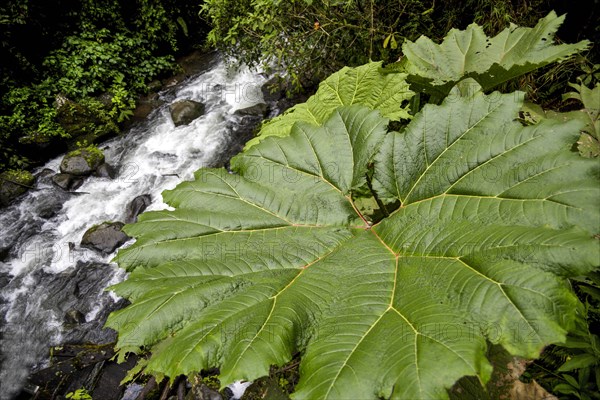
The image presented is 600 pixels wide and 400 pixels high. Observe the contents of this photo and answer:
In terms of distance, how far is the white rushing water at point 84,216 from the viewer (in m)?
5.28

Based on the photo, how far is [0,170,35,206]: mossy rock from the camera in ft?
23.4

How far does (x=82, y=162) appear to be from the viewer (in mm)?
7469

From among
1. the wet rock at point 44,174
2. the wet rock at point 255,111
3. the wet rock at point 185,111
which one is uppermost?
the wet rock at point 44,174

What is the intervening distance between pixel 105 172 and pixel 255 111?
2.99 m

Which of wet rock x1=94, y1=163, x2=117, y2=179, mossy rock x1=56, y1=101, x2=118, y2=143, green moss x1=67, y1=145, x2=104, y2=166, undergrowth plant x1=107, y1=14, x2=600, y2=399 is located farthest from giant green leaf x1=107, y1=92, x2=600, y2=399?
mossy rock x1=56, y1=101, x2=118, y2=143

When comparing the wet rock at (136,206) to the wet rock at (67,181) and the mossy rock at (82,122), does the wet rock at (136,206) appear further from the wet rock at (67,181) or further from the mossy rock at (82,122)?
the mossy rock at (82,122)

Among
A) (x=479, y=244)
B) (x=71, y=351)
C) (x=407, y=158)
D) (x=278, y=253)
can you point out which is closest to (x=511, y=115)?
(x=407, y=158)

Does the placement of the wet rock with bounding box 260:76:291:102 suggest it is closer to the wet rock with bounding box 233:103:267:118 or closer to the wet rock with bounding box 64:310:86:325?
the wet rock with bounding box 233:103:267:118

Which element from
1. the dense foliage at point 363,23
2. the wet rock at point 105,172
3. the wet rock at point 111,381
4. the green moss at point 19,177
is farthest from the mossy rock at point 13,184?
the dense foliage at point 363,23

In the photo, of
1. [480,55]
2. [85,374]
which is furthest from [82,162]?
[480,55]

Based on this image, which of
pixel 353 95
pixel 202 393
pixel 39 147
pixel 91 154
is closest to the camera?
pixel 353 95

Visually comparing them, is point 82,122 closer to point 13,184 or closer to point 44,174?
point 44,174

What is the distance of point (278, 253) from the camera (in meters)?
1.37

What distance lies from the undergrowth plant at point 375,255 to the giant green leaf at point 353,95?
0.71 metres
